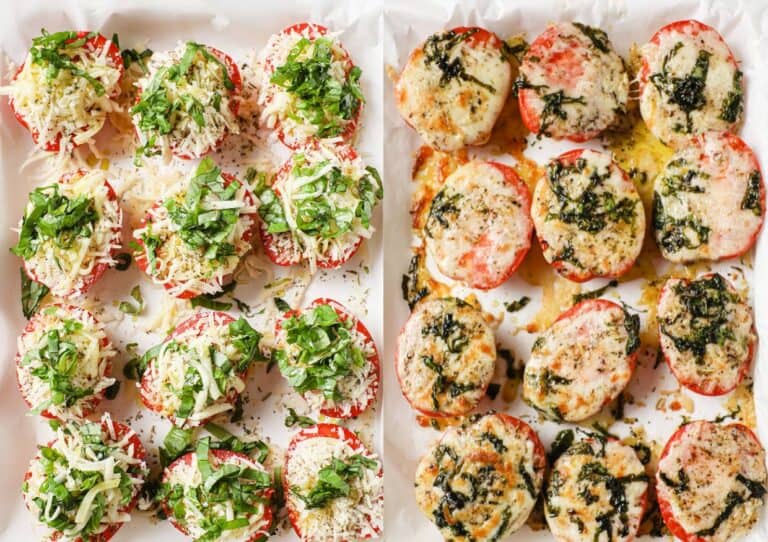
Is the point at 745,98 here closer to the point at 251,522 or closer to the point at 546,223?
the point at 546,223

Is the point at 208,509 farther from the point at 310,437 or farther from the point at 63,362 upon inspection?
the point at 63,362

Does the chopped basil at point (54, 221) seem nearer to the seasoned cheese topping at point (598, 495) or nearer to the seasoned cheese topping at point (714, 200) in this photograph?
the seasoned cheese topping at point (598, 495)

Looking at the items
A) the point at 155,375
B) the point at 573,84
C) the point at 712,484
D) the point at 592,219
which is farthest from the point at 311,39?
the point at 712,484

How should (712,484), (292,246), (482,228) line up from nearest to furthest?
(712,484), (482,228), (292,246)

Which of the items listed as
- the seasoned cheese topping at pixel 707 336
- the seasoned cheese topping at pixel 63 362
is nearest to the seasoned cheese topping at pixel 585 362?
the seasoned cheese topping at pixel 707 336

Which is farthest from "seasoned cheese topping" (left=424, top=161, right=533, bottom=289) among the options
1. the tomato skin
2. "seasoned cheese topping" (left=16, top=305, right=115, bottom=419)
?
"seasoned cheese topping" (left=16, top=305, right=115, bottom=419)

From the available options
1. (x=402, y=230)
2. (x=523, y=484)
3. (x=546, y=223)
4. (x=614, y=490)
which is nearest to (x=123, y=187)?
(x=402, y=230)
